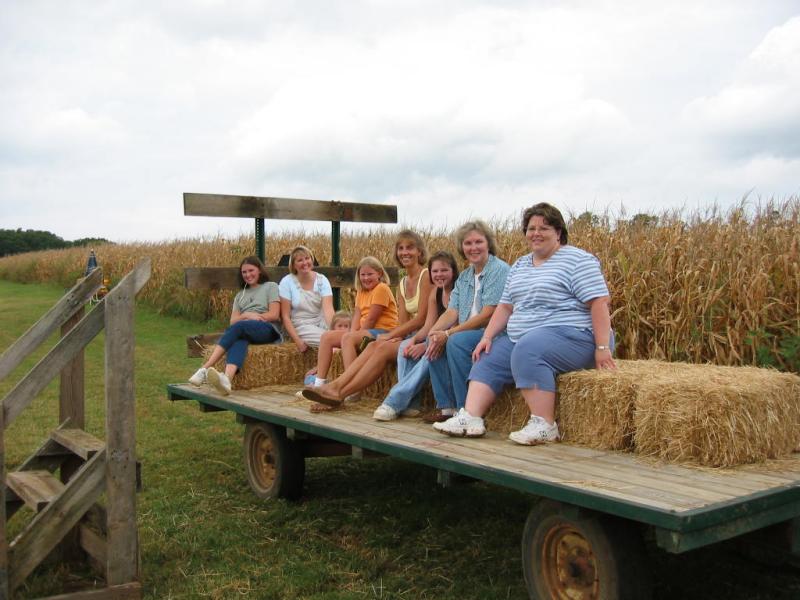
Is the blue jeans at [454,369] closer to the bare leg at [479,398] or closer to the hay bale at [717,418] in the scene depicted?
the bare leg at [479,398]

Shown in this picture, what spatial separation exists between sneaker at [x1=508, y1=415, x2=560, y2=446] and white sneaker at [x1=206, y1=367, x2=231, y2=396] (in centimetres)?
274

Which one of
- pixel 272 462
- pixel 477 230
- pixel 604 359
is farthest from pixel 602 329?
pixel 272 462

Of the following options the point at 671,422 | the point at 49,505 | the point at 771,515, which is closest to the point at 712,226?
the point at 671,422

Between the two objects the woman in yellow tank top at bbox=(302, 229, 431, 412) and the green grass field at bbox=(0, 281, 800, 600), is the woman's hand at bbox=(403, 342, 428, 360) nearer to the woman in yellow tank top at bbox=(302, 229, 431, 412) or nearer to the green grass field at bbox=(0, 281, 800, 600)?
the woman in yellow tank top at bbox=(302, 229, 431, 412)

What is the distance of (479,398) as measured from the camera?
4.40 metres

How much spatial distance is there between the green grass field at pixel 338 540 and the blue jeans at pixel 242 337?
952 millimetres

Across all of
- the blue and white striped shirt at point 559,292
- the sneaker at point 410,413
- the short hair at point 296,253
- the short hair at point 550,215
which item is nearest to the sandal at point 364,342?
the sneaker at point 410,413

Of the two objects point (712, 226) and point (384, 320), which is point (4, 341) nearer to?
point (384, 320)

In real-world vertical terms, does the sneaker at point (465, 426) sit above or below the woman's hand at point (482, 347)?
below

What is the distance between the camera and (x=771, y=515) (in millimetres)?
2982

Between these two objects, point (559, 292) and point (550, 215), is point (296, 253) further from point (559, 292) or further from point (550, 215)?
point (559, 292)

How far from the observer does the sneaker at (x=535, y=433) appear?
4047 mm

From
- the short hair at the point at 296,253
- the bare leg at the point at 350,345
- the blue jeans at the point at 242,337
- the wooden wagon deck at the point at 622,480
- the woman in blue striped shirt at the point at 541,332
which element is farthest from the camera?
the short hair at the point at 296,253

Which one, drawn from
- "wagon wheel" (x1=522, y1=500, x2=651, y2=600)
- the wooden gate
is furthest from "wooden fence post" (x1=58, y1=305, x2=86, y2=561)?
"wagon wheel" (x1=522, y1=500, x2=651, y2=600)
